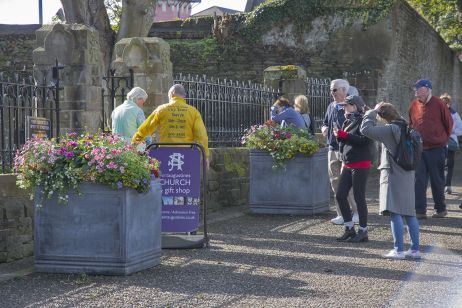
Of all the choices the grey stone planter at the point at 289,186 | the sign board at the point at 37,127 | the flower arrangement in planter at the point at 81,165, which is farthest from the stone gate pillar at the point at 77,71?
→ the flower arrangement in planter at the point at 81,165

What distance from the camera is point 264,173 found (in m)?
12.7

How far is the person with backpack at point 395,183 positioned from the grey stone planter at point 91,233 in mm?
2579

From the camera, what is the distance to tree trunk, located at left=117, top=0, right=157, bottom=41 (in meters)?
21.9

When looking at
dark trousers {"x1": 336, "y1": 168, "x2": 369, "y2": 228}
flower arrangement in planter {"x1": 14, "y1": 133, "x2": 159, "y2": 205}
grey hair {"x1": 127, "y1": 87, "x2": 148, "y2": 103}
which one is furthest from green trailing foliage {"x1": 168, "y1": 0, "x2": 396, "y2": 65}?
flower arrangement in planter {"x1": 14, "y1": 133, "x2": 159, "y2": 205}

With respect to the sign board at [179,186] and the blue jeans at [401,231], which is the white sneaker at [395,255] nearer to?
the blue jeans at [401,231]

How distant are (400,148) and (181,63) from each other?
18.0 metres

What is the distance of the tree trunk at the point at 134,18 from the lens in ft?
71.9

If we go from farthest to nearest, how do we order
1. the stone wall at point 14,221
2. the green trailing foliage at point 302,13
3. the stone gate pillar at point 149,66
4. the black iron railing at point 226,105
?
1. the green trailing foliage at point 302,13
2. the black iron railing at point 226,105
3. the stone gate pillar at point 149,66
4. the stone wall at point 14,221

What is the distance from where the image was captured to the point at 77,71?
11195 millimetres

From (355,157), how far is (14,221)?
3.74 metres

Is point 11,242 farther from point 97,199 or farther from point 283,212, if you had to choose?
point 283,212

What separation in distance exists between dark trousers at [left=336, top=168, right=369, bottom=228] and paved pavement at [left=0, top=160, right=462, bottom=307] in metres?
0.35

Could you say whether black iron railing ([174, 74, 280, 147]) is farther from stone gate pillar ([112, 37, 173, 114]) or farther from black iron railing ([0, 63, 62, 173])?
black iron railing ([0, 63, 62, 173])

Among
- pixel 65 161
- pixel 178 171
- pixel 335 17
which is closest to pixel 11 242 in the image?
pixel 65 161
